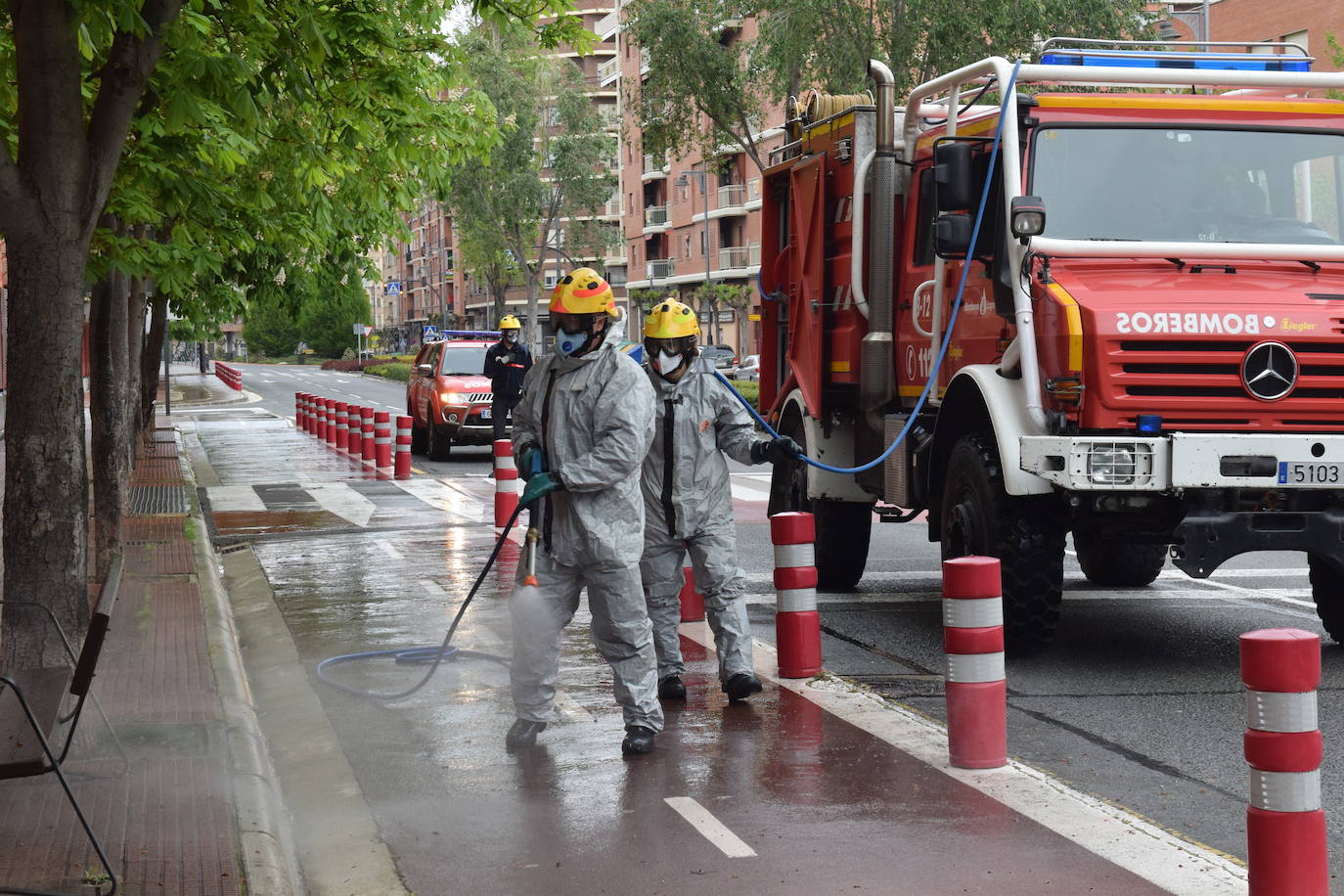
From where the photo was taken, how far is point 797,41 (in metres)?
34.8

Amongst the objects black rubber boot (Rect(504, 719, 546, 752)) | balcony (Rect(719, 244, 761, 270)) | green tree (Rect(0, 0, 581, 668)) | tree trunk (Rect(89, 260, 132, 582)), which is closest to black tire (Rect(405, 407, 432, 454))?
tree trunk (Rect(89, 260, 132, 582))

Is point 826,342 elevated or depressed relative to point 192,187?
depressed

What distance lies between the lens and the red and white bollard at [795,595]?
8.24 metres

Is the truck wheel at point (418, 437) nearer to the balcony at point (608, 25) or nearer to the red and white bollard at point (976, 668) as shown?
the red and white bollard at point (976, 668)

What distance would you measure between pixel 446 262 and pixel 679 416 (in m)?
141

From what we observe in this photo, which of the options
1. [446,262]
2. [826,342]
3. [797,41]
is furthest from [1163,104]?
[446,262]

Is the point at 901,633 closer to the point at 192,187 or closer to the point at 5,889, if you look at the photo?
the point at 192,187

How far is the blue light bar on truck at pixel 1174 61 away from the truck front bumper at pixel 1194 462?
2343 mm

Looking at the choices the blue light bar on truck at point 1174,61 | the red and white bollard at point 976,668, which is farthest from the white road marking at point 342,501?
the red and white bollard at point 976,668

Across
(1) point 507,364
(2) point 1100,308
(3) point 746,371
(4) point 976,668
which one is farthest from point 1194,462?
(3) point 746,371

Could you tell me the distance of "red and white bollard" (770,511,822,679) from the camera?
8242mm

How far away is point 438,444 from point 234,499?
6680 millimetres

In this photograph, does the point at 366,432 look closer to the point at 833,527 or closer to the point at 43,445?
the point at 833,527

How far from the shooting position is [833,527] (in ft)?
38.1
